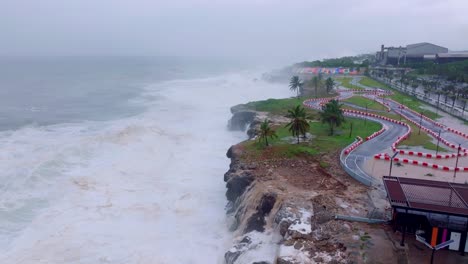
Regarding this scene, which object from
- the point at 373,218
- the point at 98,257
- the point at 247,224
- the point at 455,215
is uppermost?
the point at 455,215

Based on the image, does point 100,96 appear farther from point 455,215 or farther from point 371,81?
point 455,215

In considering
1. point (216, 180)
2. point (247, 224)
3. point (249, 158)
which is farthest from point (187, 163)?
point (247, 224)

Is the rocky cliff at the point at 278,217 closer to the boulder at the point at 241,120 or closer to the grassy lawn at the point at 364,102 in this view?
the boulder at the point at 241,120

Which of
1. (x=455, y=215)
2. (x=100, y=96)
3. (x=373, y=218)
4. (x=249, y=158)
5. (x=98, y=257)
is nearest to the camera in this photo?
(x=455, y=215)

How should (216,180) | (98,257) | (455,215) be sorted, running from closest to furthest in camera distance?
1. (455,215)
2. (98,257)
3. (216,180)

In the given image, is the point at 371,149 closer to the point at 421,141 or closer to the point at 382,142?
the point at 382,142

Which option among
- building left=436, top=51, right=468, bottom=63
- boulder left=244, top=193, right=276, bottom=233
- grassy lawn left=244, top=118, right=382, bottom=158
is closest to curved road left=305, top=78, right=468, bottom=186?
grassy lawn left=244, top=118, right=382, bottom=158

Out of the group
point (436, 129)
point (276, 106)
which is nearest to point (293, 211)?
point (436, 129)
